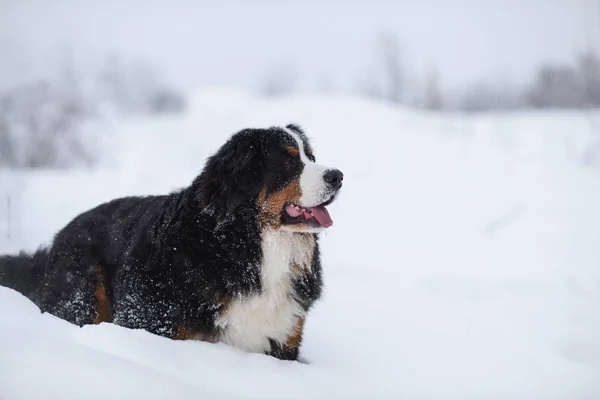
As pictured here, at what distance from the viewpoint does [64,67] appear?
1228 centimetres

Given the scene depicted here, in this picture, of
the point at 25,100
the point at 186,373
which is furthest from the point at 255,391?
the point at 25,100

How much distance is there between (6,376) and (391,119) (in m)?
13.7

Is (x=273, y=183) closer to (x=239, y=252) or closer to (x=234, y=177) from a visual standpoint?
(x=234, y=177)

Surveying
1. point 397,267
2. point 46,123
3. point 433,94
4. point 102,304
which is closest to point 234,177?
point 102,304

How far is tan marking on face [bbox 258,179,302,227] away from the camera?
3059mm

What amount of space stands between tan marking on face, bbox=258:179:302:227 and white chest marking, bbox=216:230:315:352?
8cm

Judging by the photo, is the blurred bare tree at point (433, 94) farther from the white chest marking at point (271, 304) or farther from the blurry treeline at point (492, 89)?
the white chest marking at point (271, 304)

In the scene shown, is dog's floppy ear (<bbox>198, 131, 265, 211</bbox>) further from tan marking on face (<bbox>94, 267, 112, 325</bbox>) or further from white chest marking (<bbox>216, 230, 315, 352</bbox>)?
Result: tan marking on face (<bbox>94, 267, 112, 325</bbox>)

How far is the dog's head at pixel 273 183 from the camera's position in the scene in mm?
3041

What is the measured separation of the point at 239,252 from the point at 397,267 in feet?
11.5

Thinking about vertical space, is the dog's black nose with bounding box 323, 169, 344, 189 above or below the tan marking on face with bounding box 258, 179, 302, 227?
above

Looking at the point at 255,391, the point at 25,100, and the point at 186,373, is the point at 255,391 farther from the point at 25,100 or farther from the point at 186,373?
the point at 25,100

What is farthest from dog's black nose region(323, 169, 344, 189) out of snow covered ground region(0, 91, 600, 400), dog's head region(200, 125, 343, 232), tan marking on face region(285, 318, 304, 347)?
snow covered ground region(0, 91, 600, 400)

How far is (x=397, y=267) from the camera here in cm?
612
